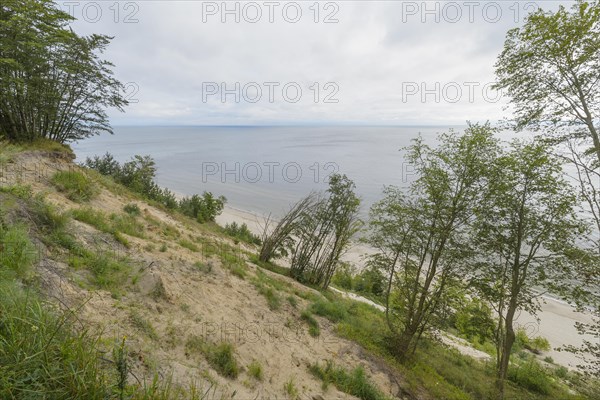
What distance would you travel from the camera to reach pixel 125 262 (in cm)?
575

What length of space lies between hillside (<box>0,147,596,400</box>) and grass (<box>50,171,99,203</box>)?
5cm

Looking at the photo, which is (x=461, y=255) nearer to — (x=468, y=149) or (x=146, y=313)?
(x=468, y=149)

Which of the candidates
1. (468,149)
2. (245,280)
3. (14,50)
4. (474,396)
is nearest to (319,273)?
(245,280)

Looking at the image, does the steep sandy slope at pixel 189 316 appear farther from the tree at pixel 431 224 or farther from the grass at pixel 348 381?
the tree at pixel 431 224

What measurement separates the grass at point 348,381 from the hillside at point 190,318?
0.02 metres

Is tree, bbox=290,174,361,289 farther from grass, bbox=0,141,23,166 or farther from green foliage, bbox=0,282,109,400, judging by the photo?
green foliage, bbox=0,282,109,400

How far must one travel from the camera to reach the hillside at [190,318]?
3699 millimetres

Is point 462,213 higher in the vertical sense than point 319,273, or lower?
higher

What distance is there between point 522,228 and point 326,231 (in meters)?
7.35

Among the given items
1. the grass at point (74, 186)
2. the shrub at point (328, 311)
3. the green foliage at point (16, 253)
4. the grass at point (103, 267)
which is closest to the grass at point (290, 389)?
the grass at point (103, 267)

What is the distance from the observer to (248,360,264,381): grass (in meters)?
4.39

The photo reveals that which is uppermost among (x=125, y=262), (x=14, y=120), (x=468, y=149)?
(x=14, y=120)

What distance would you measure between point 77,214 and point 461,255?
10.1 meters

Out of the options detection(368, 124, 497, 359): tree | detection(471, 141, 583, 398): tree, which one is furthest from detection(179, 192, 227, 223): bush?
detection(471, 141, 583, 398): tree
